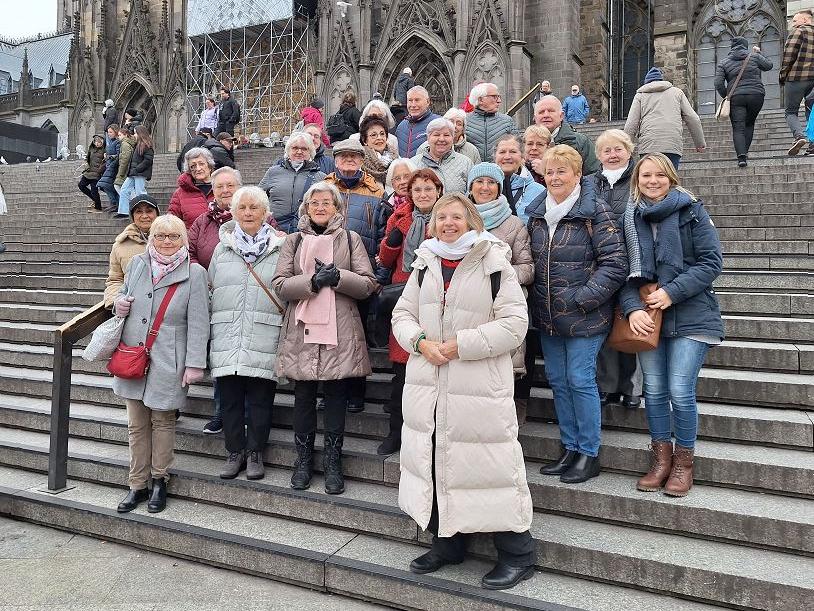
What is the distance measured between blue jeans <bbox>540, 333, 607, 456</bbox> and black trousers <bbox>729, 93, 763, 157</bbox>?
6061 millimetres

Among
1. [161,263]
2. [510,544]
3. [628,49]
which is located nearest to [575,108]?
[628,49]

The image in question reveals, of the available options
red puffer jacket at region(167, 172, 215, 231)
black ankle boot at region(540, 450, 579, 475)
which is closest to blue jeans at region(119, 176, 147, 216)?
red puffer jacket at region(167, 172, 215, 231)

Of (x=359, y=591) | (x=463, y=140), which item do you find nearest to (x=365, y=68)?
(x=463, y=140)

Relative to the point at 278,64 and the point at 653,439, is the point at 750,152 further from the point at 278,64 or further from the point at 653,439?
the point at 278,64

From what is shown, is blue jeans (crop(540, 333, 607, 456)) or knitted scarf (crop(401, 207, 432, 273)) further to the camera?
knitted scarf (crop(401, 207, 432, 273))

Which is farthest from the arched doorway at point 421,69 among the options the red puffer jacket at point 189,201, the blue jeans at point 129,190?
the red puffer jacket at point 189,201

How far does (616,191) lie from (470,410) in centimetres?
174

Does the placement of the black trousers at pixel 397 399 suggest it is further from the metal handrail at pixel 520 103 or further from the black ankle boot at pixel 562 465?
the metal handrail at pixel 520 103

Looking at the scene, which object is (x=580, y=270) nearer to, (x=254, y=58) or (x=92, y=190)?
(x=92, y=190)

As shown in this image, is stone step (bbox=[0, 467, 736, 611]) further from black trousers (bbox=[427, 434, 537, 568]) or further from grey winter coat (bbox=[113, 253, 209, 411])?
grey winter coat (bbox=[113, 253, 209, 411])

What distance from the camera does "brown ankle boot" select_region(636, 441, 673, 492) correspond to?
3402 mm

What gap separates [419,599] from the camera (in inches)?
122

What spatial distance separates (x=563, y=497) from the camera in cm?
349

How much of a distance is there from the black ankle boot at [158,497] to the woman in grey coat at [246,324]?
0.39 meters
